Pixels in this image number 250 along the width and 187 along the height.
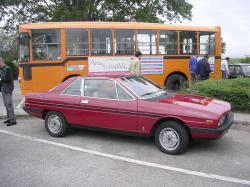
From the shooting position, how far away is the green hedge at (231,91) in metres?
9.98

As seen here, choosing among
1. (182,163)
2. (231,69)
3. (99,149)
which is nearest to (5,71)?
(99,149)

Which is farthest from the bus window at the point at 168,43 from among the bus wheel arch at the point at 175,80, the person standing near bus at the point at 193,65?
the bus wheel arch at the point at 175,80

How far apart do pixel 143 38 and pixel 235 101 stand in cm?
466

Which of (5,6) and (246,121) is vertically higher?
(5,6)

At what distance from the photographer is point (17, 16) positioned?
25828 mm

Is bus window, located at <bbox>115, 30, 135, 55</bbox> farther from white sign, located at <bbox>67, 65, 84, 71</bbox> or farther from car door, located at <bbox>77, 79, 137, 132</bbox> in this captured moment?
car door, located at <bbox>77, 79, 137, 132</bbox>

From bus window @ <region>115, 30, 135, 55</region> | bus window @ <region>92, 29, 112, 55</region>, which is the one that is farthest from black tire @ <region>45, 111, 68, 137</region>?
bus window @ <region>115, 30, 135, 55</region>

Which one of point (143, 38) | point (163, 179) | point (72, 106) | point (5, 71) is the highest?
point (143, 38)

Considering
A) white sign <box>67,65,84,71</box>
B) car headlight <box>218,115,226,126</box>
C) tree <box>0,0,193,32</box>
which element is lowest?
car headlight <box>218,115,226,126</box>

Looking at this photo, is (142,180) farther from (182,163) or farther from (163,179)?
(182,163)

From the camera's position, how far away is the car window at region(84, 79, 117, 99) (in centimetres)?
696

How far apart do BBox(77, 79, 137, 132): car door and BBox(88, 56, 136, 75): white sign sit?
5291 millimetres

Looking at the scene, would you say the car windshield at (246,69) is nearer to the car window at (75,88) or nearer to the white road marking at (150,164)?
the car window at (75,88)

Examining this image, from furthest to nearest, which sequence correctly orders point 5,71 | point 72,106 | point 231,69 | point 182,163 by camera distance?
1. point 231,69
2. point 5,71
3. point 72,106
4. point 182,163
